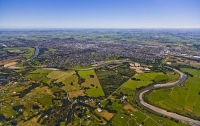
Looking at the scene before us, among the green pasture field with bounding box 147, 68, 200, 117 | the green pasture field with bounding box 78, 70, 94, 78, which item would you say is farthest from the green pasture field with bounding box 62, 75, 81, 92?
the green pasture field with bounding box 147, 68, 200, 117

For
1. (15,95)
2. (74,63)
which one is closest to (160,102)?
(15,95)

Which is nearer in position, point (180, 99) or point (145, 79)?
point (180, 99)

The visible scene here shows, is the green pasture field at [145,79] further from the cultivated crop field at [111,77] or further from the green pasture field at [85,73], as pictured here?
the green pasture field at [85,73]

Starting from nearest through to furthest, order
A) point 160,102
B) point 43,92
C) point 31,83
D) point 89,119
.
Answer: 1. point 89,119
2. point 160,102
3. point 43,92
4. point 31,83

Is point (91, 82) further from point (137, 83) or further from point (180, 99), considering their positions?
point (180, 99)

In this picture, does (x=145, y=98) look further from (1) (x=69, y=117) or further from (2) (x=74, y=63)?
(2) (x=74, y=63)

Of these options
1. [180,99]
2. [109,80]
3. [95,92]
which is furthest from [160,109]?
[109,80]

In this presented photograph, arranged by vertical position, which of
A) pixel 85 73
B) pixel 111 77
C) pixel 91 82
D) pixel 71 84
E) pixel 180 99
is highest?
pixel 71 84

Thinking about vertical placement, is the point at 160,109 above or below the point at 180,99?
below
